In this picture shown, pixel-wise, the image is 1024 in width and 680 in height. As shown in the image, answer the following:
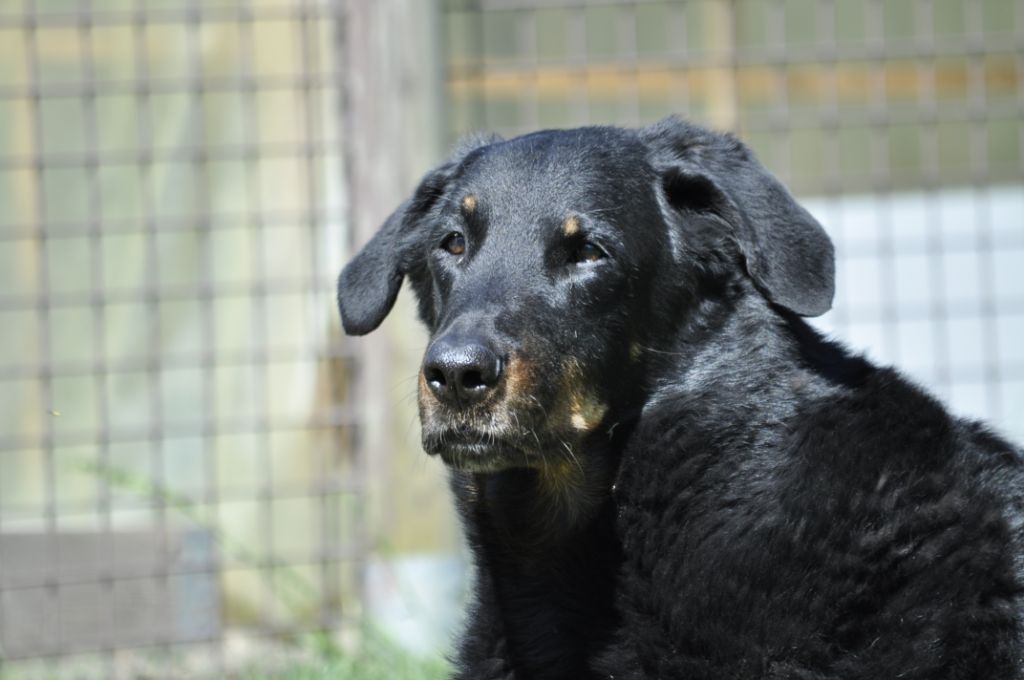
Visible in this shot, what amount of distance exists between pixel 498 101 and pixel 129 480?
3977 millimetres

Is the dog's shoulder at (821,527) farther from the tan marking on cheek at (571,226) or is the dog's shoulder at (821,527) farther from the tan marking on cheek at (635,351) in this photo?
the tan marking on cheek at (571,226)

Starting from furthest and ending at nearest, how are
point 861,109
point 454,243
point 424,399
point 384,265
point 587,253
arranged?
point 861,109 → point 384,265 → point 454,243 → point 587,253 → point 424,399

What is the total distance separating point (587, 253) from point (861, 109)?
4.44 metres

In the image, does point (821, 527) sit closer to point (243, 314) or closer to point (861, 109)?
point (243, 314)

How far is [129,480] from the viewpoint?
5.15 m

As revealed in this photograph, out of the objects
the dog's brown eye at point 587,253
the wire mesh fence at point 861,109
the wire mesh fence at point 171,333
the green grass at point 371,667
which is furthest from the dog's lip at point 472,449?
the wire mesh fence at point 861,109

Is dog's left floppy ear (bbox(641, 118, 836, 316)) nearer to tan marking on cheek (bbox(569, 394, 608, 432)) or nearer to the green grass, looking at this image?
tan marking on cheek (bbox(569, 394, 608, 432))

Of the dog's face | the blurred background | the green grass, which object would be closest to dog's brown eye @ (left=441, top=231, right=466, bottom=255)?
the dog's face

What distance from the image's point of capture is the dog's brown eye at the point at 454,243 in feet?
11.6

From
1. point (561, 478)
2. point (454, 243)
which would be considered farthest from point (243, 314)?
point (561, 478)

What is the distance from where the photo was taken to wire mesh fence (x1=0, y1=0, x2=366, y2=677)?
6.28 m

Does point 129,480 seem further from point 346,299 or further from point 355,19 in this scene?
point 355,19

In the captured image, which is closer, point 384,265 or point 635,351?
point 635,351

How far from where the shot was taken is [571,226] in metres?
3.36
